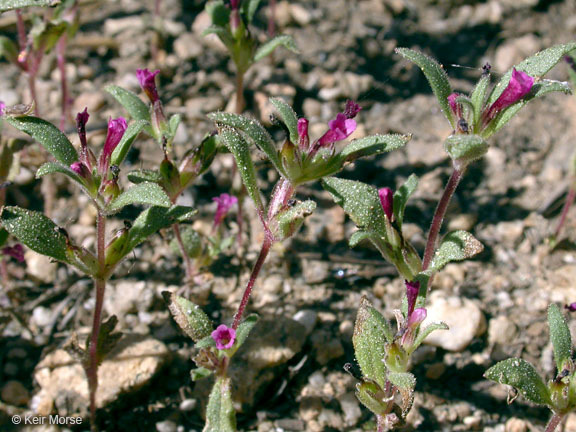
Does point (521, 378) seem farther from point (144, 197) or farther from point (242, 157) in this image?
point (144, 197)

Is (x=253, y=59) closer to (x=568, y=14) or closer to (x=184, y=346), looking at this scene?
(x=184, y=346)

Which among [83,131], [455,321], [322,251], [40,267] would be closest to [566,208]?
[455,321]

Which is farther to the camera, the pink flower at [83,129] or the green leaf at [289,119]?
the green leaf at [289,119]

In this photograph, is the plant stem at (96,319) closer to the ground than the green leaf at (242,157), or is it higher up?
closer to the ground

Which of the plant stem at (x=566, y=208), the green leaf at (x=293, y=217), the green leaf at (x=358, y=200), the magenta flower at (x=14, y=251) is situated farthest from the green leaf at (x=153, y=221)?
the plant stem at (x=566, y=208)

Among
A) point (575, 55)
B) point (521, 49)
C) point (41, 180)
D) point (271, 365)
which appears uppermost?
point (521, 49)

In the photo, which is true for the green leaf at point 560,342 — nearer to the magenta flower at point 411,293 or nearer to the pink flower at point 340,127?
the magenta flower at point 411,293

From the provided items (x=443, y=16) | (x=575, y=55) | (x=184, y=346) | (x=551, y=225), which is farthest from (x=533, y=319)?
(x=443, y=16)
